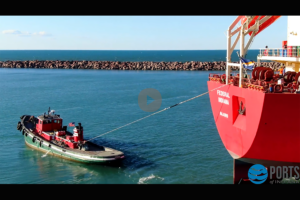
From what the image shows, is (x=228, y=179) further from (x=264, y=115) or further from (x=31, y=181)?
(x=31, y=181)

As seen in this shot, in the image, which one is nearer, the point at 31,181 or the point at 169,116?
the point at 31,181

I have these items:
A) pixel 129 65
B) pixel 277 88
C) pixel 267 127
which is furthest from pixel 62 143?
pixel 129 65

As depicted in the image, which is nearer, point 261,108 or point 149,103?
point 261,108

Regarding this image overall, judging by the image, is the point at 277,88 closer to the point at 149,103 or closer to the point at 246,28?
the point at 246,28

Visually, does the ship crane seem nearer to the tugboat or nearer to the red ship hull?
the red ship hull

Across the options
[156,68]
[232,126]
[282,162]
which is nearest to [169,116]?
[232,126]

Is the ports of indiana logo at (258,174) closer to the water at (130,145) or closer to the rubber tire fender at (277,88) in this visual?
the water at (130,145)
